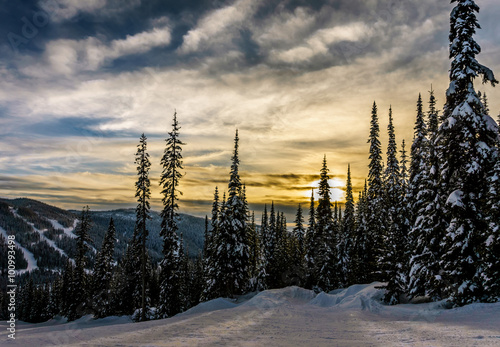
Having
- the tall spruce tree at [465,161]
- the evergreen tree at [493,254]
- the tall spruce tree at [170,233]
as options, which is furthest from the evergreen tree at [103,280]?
the evergreen tree at [493,254]

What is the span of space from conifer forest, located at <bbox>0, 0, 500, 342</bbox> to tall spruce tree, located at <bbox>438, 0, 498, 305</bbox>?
2.1 inches

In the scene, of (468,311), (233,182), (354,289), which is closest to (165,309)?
(233,182)

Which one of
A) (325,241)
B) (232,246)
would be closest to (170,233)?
(232,246)

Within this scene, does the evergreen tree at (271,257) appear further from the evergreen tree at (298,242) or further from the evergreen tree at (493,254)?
the evergreen tree at (493,254)

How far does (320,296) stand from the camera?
27.8 metres

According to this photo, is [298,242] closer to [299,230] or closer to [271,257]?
[299,230]

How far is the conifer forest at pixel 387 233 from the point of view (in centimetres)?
1533

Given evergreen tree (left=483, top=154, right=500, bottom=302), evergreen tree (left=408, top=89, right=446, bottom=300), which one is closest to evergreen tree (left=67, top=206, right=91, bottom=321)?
evergreen tree (left=408, top=89, right=446, bottom=300)

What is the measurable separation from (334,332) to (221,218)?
26.0 metres

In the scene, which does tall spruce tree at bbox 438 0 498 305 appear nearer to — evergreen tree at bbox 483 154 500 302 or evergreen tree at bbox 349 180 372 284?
evergreen tree at bbox 483 154 500 302

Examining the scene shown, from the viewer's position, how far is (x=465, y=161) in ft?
52.0

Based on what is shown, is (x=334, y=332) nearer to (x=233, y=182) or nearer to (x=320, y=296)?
(x=320, y=296)

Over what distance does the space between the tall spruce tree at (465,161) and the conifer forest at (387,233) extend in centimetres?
5

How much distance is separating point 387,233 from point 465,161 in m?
10.7
